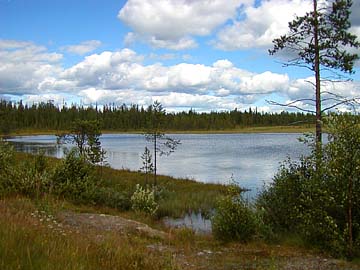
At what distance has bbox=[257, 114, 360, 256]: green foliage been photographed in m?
10.0

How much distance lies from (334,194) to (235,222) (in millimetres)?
2740

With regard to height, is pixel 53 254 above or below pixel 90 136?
below

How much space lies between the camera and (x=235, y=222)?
456 inches

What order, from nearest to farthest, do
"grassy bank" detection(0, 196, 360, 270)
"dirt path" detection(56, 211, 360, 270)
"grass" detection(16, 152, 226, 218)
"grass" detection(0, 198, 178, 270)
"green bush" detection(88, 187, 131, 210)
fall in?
"grass" detection(0, 198, 178, 270) < "grassy bank" detection(0, 196, 360, 270) < "dirt path" detection(56, 211, 360, 270) < "green bush" detection(88, 187, 131, 210) < "grass" detection(16, 152, 226, 218)

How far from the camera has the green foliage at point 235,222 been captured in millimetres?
11547

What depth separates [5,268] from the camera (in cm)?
415

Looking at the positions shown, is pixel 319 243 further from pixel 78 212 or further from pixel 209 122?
pixel 209 122

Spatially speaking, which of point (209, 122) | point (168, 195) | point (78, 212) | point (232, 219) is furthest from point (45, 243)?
point (209, 122)

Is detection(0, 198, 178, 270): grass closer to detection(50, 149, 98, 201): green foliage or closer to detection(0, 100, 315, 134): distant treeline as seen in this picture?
detection(50, 149, 98, 201): green foliage

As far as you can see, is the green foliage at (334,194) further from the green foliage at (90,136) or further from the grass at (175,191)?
the green foliage at (90,136)

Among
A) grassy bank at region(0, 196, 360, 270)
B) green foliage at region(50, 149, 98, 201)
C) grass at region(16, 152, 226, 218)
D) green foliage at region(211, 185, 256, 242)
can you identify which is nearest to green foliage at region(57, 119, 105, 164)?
grass at region(16, 152, 226, 218)

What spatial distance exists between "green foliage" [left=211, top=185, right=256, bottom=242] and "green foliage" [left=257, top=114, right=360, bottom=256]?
1265 millimetres

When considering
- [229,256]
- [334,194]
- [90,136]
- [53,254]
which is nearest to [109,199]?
[229,256]

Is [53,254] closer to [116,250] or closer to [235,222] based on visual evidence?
[116,250]
